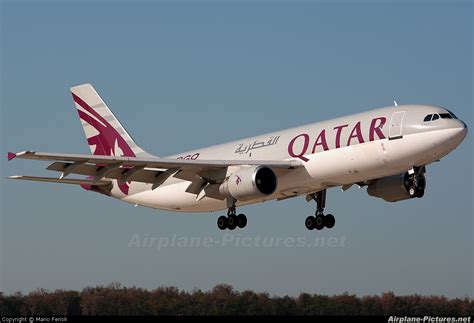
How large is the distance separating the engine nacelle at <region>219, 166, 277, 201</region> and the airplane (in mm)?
40

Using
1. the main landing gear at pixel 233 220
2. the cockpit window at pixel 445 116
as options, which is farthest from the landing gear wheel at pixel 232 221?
the cockpit window at pixel 445 116

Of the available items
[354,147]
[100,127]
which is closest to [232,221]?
[354,147]

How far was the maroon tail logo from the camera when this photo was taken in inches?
2279

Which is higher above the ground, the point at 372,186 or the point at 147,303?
the point at 372,186

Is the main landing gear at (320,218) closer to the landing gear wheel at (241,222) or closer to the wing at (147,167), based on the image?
the landing gear wheel at (241,222)

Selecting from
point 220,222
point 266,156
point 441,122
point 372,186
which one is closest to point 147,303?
point 220,222

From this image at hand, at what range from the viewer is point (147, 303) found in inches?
1962

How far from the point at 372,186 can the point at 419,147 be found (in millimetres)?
7222

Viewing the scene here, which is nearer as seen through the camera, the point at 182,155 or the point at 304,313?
the point at 304,313

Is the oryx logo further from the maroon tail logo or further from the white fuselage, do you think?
the maroon tail logo

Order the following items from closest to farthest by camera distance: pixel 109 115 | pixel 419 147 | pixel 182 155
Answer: pixel 419 147 → pixel 182 155 → pixel 109 115

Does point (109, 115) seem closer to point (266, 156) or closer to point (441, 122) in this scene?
point (266, 156)

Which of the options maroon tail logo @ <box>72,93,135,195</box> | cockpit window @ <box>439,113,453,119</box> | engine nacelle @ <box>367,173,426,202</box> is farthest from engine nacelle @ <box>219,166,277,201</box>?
maroon tail logo @ <box>72,93,135,195</box>

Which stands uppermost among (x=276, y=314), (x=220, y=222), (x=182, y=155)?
(x=182, y=155)
